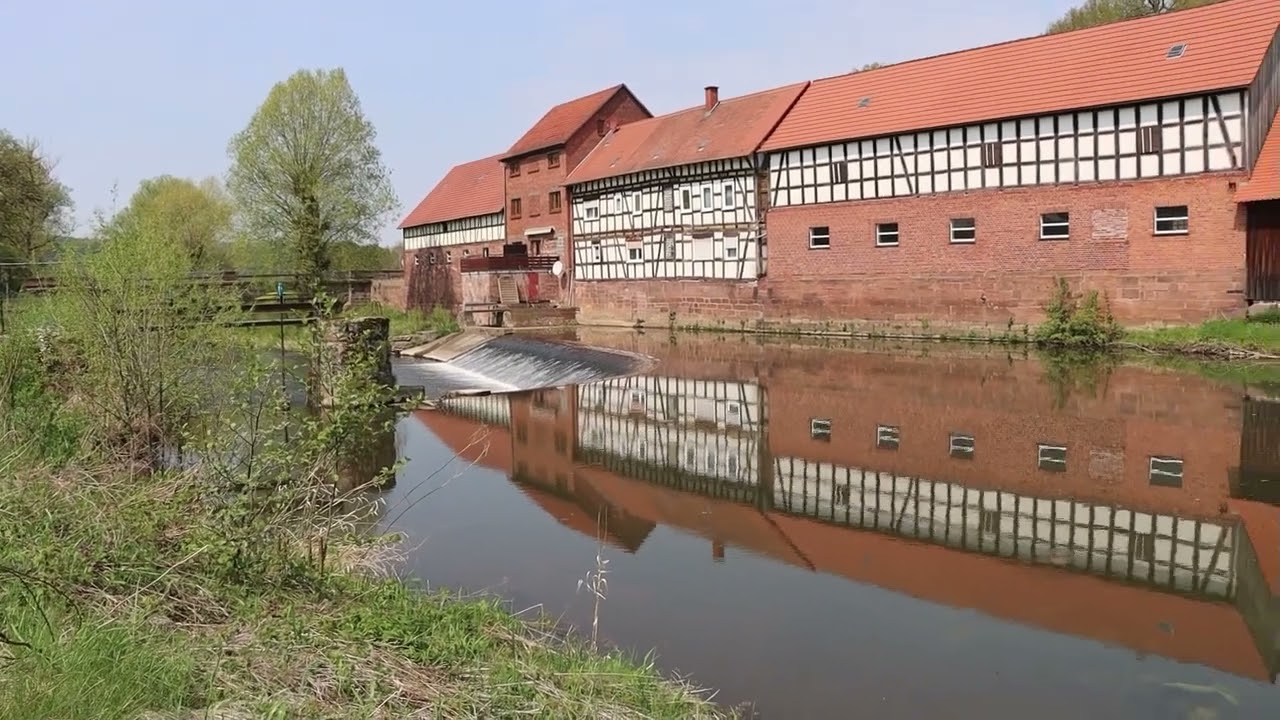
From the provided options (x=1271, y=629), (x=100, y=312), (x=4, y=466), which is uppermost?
(x=100, y=312)

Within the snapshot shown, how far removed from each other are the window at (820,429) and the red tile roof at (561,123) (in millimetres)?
25481

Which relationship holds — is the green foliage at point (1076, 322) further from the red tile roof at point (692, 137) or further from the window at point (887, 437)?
the red tile roof at point (692, 137)

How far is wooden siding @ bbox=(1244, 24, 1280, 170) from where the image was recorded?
18.8m

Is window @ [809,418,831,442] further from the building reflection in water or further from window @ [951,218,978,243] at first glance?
window @ [951,218,978,243]

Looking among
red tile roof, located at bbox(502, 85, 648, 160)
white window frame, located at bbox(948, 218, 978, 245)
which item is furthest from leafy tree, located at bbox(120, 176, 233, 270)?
white window frame, located at bbox(948, 218, 978, 245)

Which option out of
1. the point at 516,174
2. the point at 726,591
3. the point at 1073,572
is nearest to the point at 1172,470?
the point at 1073,572

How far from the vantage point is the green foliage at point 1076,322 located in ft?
66.5

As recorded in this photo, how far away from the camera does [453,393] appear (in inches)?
745

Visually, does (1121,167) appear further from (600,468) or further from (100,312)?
(100,312)

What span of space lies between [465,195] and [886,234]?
2542 centimetres

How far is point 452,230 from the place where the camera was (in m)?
45.8

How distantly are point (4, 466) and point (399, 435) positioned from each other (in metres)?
7.43

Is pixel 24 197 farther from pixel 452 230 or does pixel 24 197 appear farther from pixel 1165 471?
pixel 1165 471

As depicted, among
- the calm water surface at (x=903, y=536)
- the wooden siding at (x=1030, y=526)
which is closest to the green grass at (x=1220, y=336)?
the calm water surface at (x=903, y=536)
